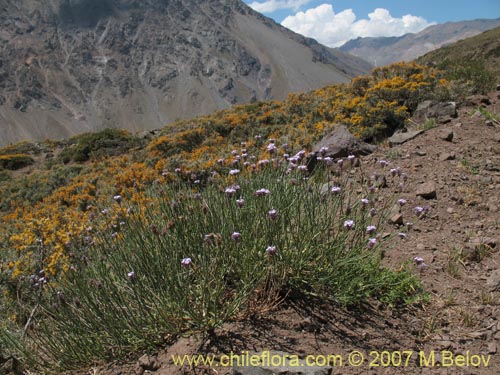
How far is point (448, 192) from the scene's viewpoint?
5395 mm

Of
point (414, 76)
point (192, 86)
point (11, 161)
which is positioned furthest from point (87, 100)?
point (414, 76)

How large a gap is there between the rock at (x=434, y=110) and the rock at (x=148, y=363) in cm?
691

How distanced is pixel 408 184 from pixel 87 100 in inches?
7572

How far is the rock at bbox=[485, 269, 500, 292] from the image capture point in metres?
3.69

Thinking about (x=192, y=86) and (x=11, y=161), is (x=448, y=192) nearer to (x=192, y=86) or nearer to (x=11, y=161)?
(x=11, y=161)

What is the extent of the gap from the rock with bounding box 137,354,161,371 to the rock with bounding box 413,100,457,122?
22.7ft

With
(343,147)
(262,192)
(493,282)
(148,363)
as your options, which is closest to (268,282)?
(262,192)

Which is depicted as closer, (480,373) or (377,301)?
(480,373)

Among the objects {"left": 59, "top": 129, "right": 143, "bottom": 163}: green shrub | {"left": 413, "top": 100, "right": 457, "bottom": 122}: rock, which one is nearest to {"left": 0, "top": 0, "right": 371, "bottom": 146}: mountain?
{"left": 59, "top": 129, "right": 143, "bottom": 163}: green shrub

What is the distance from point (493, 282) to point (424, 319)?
90 cm

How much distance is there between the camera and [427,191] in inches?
210

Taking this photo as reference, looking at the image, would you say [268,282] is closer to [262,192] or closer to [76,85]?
[262,192]

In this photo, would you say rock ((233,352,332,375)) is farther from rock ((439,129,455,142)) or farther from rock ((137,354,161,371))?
rock ((439,129,455,142))

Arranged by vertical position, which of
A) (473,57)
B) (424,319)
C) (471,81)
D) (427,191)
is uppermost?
(473,57)
